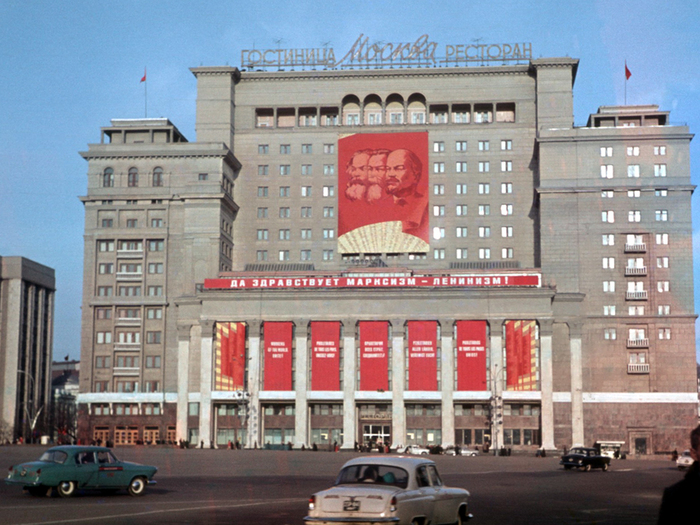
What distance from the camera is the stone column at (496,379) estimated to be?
121 m

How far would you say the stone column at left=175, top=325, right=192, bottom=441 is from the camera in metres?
128

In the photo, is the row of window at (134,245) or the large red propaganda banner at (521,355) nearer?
the large red propaganda banner at (521,355)

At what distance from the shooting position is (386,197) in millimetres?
140500

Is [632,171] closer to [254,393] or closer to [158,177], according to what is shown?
[254,393]

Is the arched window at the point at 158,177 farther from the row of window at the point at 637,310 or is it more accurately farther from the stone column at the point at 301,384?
the row of window at the point at 637,310

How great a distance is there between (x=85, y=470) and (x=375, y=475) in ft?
53.2

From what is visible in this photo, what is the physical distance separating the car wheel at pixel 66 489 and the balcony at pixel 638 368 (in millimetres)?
102758

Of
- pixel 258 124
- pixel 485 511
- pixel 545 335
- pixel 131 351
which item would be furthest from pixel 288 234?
pixel 485 511

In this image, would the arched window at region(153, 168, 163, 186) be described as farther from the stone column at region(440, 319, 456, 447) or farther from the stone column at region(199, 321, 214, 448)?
the stone column at region(440, 319, 456, 447)

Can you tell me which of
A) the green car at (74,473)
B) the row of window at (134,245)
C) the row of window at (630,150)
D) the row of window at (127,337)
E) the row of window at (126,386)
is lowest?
the green car at (74,473)

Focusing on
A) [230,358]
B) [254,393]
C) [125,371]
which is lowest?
[254,393]

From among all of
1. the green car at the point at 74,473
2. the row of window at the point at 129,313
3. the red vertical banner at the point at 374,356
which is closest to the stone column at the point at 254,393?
the red vertical banner at the point at 374,356

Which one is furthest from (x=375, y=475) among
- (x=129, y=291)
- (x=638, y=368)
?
(x=129, y=291)

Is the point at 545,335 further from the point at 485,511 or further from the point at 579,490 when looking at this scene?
the point at 485,511
